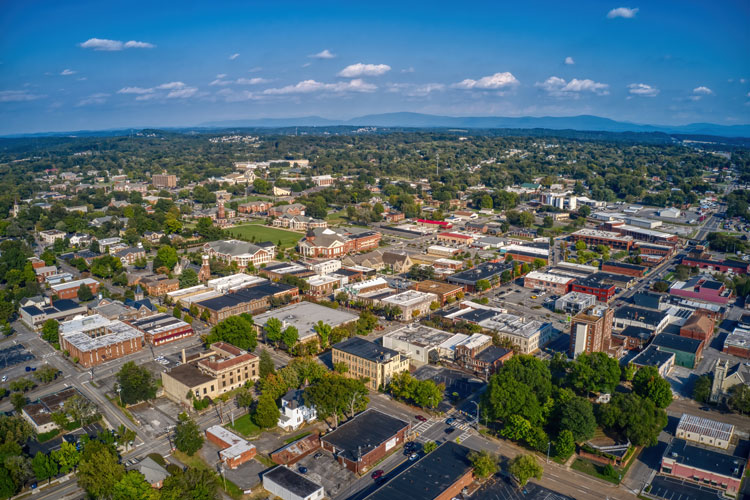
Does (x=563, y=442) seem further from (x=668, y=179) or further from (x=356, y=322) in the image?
(x=668, y=179)

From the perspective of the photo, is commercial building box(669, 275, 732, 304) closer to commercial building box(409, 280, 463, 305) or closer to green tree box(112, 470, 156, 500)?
commercial building box(409, 280, 463, 305)

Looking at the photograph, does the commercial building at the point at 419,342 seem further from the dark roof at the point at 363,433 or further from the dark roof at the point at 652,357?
the dark roof at the point at 652,357

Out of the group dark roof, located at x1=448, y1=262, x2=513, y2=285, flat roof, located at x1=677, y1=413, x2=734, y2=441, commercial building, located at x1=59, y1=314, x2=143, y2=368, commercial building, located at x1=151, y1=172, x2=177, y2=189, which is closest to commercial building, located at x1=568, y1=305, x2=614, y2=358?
flat roof, located at x1=677, y1=413, x2=734, y2=441

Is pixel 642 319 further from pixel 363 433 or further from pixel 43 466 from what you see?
pixel 43 466

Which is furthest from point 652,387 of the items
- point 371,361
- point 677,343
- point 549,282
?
point 549,282

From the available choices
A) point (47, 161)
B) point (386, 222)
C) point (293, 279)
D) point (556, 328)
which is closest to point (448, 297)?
point (556, 328)
